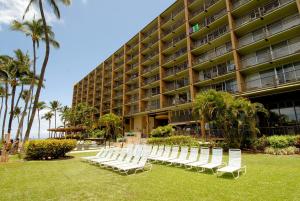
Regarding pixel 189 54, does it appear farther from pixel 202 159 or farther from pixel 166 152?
pixel 202 159

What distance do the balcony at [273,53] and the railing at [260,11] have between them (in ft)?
12.9

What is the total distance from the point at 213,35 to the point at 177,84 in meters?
9.80

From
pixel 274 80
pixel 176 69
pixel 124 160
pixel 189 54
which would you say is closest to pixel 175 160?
pixel 124 160

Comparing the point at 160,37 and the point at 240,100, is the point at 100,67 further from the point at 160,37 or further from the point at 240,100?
the point at 240,100

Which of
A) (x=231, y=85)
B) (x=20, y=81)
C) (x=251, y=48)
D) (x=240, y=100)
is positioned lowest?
(x=240, y=100)

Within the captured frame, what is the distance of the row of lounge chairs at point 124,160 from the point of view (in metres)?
9.75

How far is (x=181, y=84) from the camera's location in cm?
3275

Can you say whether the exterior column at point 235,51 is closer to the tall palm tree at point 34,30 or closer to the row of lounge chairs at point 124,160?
the row of lounge chairs at point 124,160

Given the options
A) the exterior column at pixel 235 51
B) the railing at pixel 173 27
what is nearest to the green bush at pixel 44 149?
the exterior column at pixel 235 51

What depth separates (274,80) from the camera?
19953 mm

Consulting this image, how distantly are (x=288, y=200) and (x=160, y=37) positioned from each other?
34.3 metres

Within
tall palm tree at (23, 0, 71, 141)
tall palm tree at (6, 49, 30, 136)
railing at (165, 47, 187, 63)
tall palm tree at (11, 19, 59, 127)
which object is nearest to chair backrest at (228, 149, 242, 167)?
tall palm tree at (23, 0, 71, 141)

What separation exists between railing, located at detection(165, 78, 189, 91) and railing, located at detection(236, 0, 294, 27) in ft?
36.8

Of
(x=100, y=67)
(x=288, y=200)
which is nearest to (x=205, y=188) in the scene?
(x=288, y=200)
